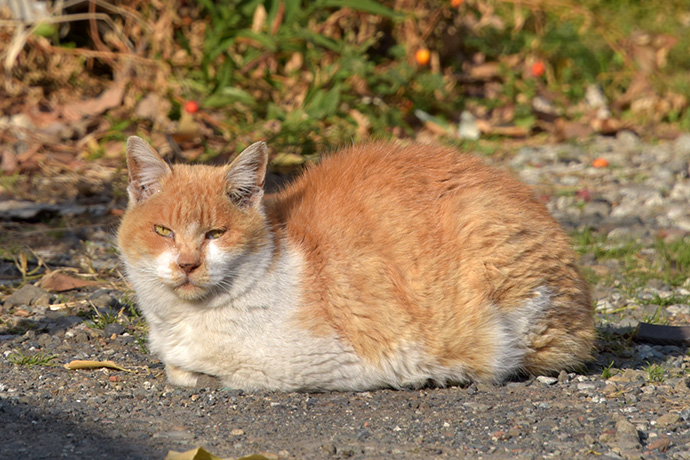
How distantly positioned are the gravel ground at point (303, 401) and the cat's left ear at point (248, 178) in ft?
2.71

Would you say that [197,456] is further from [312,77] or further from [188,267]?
[312,77]

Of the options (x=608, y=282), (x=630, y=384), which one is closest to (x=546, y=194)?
(x=608, y=282)

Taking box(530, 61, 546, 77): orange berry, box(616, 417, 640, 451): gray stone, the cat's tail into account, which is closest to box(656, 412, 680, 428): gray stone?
box(616, 417, 640, 451): gray stone

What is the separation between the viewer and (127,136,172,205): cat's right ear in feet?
11.4

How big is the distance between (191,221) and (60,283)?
5.92 ft

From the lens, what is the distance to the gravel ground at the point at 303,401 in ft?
9.81

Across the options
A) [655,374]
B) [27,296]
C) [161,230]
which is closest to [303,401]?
[161,230]

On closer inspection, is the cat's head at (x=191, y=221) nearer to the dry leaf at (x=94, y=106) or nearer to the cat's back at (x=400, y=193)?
the cat's back at (x=400, y=193)

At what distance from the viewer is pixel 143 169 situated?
351cm

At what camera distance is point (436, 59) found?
7.95 m

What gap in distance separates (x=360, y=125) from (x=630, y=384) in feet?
13.0

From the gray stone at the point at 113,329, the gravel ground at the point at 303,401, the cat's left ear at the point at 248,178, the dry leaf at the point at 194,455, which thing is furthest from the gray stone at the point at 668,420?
the gray stone at the point at 113,329

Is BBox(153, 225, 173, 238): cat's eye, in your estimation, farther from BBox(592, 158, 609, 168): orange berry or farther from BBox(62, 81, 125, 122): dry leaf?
BBox(592, 158, 609, 168): orange berry

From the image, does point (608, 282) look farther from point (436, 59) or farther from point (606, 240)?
point (436, 59)
